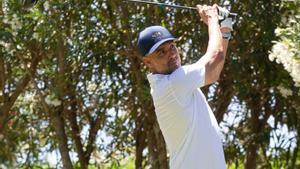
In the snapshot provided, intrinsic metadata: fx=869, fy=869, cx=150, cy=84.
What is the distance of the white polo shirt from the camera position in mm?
4488

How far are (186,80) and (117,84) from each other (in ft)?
13.7

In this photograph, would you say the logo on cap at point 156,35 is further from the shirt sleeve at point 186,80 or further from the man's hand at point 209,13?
the man's hand at point 209,13

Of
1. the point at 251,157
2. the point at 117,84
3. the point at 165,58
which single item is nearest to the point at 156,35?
the point at 165,58

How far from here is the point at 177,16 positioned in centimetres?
821

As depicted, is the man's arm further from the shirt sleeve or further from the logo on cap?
the logo on cap

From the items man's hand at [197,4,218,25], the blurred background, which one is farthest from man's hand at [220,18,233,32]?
the blurred background

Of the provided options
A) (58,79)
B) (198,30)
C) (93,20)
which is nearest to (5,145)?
(58,79)

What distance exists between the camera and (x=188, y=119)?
452 cm

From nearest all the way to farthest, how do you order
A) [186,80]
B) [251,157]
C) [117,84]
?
1. [186,80]
2. [117,84]
3. [251,157]

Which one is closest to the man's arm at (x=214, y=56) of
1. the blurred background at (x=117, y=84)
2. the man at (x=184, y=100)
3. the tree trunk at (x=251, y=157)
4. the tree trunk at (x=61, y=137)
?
the man at (x=184, y=100)

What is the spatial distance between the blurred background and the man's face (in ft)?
7.36

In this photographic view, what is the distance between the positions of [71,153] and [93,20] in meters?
2.00

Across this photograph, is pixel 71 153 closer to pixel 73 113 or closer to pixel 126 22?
pixel 73 113

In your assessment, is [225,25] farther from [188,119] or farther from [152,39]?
[188,119]
